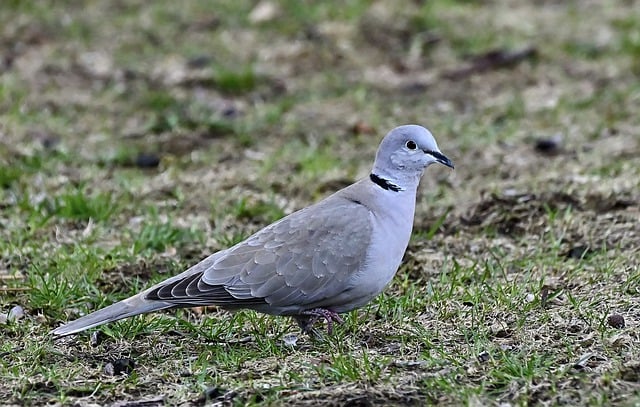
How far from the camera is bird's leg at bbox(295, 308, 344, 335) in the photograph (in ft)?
15.6

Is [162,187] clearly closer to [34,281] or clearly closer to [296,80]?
[34,281]

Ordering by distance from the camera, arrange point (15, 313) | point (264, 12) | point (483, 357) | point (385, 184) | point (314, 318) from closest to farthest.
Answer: point (483, 357) < point (314, 318) < point (385, 184) < point (15, 313) < point (264, 12)

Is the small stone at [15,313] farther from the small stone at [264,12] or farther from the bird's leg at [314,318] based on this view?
the small stone at [264,12]

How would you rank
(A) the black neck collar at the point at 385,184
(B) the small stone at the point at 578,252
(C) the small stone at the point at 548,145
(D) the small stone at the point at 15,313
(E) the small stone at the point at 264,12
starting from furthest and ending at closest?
(E) the small stone at the point at 264,12
(C) the small stone at the point at 548,145
(B) the small stone at the point at 578,252
(D) the small stone at the point at 15,313
(A) the black neck collar at the point at 385,184

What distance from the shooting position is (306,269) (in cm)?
471

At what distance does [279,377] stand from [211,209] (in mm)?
2528

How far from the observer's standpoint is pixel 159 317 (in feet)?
16.9

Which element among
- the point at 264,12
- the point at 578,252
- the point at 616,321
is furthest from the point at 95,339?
the point at 264,12

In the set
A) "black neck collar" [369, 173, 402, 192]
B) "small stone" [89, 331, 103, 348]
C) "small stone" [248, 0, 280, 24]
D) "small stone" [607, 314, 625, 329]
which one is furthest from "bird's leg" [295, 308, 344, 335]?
"small stone" [248, 0, 280, 24]

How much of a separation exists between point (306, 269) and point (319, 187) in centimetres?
244

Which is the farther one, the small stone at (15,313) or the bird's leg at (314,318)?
the small stone at (15,313)

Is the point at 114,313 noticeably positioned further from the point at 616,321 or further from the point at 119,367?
the point at 616,321

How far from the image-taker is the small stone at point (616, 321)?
4.65 metres

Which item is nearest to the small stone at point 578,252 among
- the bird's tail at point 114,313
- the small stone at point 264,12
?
the bird's tail at point 114,313
